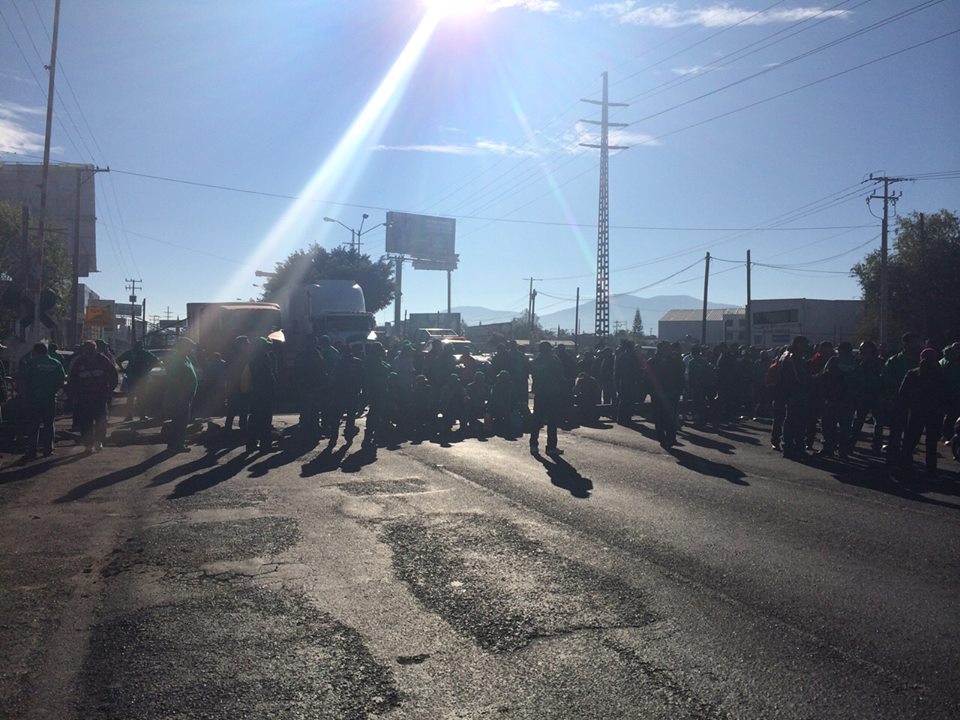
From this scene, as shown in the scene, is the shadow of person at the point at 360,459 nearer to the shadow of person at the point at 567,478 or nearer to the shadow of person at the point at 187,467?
the shadow of person at the point at 187,467

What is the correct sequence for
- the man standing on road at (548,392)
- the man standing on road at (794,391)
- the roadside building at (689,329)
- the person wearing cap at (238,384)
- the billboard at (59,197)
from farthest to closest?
the roadside building at (689,329) → the billboard at (59,197) → the person wearing cap at (238,384) → the man standing on road at (548,392) → the man standing on road at (794,391)

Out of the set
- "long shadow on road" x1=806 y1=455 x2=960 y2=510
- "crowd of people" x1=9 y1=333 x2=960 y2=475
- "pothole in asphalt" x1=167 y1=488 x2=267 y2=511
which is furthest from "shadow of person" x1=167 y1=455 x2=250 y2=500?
"long shadow on road" x1=806 y1=455 x2=960 y2=510

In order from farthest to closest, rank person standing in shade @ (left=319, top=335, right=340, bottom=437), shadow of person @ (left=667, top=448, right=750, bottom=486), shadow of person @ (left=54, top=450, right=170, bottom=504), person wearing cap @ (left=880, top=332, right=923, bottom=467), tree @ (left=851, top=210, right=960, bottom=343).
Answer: tree @ (left=851, top=210, right=960, bottom=343), person standing in shade @ (left=319, top=335, right=340, bottom=437), person wearing cap @ (left=880, top=332, right=923, bottom=467), shadow of person @ (left=667, top=448, right=750, bottom=486), shadow of person @ (left=54, top=450, right=170, bottom=504)

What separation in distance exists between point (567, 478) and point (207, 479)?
15.8 ft

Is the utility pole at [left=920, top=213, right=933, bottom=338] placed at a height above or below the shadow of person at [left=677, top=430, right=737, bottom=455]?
above

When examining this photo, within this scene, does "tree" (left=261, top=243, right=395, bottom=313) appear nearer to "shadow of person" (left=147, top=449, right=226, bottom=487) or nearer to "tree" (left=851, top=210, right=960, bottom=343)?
"tree" (left=851, top=210, right=960, bottom=343)

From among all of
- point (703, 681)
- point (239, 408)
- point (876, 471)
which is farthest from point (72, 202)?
point (703, 681)

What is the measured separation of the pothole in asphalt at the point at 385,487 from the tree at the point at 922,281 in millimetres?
48567

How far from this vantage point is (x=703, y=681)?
178 inches

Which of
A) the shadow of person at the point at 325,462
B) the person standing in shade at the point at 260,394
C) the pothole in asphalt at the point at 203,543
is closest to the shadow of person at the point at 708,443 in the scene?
the shadow of person at the point at 325,462

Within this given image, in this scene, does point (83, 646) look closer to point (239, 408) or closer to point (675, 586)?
point (675, 586)

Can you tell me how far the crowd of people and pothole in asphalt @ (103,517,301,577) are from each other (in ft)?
20.3

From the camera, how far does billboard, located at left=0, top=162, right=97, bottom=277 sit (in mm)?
64625

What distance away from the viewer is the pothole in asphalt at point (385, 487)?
10.4 meters
